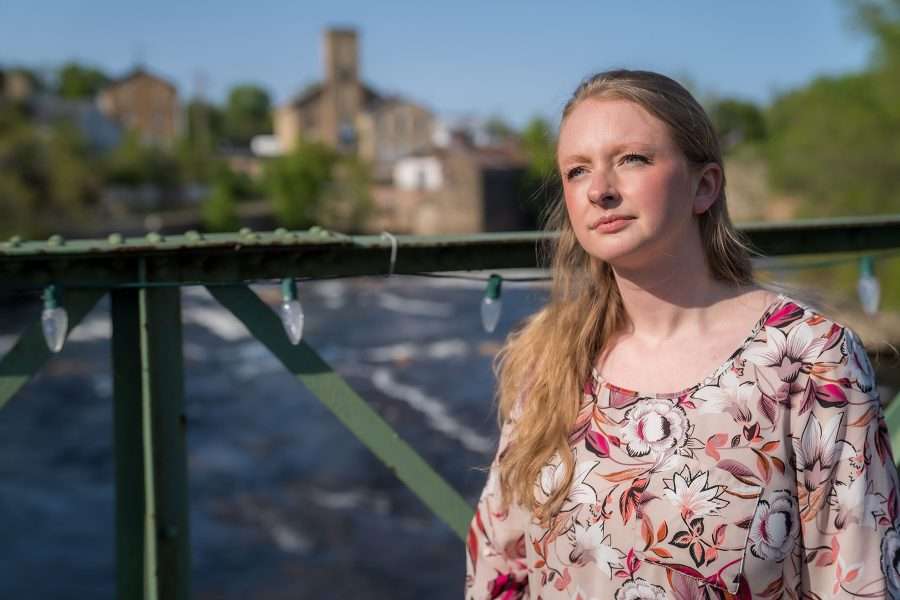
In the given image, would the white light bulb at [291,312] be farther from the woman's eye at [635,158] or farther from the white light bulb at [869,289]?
the white light bulb at [869,289]

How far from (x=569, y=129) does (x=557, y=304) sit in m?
0.31

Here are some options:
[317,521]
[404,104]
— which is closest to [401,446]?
[317,521]

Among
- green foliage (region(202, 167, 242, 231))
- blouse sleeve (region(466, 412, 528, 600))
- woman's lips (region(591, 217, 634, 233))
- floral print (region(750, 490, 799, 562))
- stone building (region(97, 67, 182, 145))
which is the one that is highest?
woman's lips (region(591, 217, 634, 233))

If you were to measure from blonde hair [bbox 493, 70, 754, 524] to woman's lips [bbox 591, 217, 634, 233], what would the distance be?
0.13m

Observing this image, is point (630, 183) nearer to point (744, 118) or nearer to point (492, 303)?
point (492, 303)

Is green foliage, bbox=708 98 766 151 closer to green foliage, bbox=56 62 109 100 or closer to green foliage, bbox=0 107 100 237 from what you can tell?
green foliage, bbox=0 107 100 237

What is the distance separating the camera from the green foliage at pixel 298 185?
5409 cm

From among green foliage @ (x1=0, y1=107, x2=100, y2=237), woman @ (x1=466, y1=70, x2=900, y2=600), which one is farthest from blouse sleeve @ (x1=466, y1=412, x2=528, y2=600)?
green foliage @ (x1=0, y1=107, x2=100, y2=237)

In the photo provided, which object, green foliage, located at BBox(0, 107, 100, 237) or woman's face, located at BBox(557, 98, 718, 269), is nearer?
woman's face, located at BBox(557, 98, 718, 269)

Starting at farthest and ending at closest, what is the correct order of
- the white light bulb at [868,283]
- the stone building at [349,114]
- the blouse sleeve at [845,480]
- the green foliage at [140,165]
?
1. the stone building at [349,114]
2. the green foliage at [140,165]
3. the white light bulb at [868,283]
4. the blouse sleeve at [845,480]

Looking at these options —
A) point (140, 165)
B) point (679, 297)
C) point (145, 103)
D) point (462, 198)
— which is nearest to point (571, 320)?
point (679, 297)

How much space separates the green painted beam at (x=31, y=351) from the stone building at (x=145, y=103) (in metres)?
69.8

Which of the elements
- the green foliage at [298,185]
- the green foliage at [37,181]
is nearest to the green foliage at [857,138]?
the green foliage at [37,181]

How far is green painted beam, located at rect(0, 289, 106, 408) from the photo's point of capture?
6.12 feet
